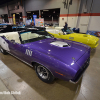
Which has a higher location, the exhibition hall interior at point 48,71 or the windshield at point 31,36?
the windshield at point 31,36

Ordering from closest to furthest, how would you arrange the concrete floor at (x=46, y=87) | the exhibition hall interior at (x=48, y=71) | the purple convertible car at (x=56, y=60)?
the purple convertible car at (x=56, y=60), the exhibition hall interior at (x=48, y=71), the concrete floor at (x=46, y=87)

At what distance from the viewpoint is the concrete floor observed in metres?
1.76

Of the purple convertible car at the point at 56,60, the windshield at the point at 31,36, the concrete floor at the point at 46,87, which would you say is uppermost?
the windshield at the point at 31,36

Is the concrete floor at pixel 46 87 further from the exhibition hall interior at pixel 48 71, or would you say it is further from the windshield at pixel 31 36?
the windshield at pixel 31 36

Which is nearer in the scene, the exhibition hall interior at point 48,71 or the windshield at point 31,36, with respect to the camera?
the exhibition hall interior at point 48,71

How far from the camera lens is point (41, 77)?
2174mm

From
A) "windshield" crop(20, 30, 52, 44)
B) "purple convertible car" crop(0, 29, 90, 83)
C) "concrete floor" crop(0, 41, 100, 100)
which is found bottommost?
"concrete floor" crop(0, 41, 100, 100)

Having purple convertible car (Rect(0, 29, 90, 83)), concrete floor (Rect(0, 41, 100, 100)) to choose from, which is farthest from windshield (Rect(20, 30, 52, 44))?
concrete floor (Rect(0, 41, 100, 100))

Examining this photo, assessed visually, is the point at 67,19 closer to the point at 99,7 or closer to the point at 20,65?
the point at 99,7

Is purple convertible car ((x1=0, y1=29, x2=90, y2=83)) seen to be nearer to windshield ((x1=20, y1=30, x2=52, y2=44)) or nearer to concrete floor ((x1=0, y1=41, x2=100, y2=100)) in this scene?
windshield ((x1=20, y1=30, x2=52, y2=44))

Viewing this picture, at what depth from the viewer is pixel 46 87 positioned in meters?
2.00

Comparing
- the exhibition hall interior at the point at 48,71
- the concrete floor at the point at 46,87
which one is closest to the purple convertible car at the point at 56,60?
the exhibition hall interior at the point at 48,71

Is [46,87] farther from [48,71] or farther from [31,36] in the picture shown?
[31,36]

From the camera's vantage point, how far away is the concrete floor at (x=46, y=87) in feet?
5.77
